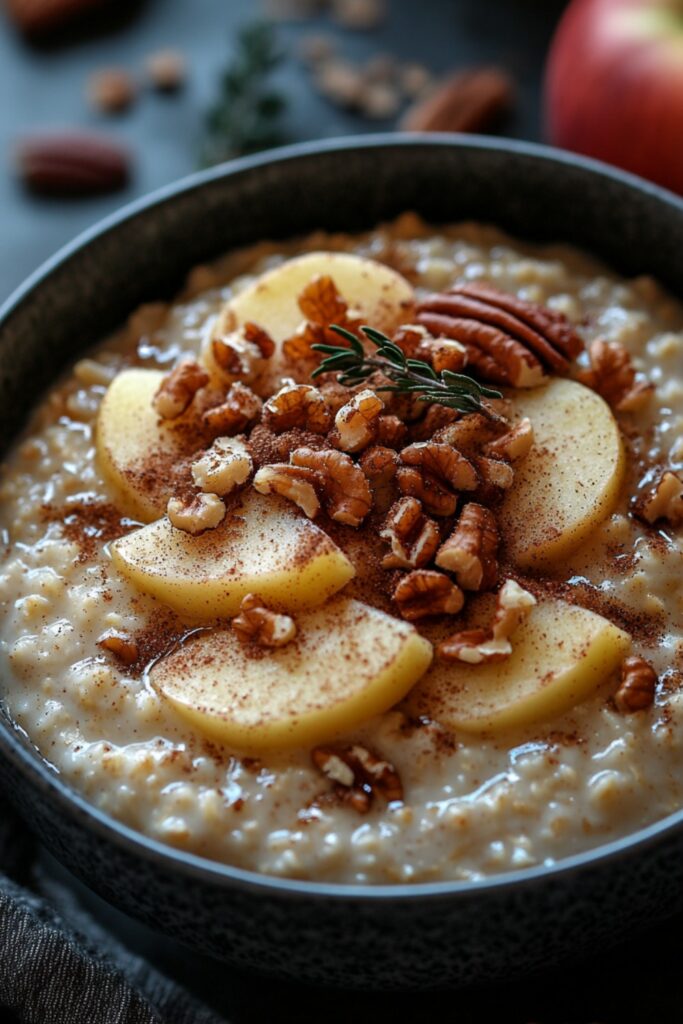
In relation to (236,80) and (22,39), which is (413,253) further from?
(22,39)

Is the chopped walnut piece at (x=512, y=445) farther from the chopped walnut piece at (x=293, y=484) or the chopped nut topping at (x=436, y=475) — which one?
the chopped walnut piece at (x=293, y=484)

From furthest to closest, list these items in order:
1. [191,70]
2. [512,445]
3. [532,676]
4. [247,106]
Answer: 1. [191,70]
2. [247,106]
3. [512,445]
4. [532,676]

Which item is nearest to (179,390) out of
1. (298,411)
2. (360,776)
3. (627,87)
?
(298,411)

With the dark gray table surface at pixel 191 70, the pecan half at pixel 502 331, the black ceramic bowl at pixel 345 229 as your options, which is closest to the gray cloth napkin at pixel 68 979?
the black ceramic bowl at pixel 345 229

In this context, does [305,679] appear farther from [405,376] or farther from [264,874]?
[405,376]

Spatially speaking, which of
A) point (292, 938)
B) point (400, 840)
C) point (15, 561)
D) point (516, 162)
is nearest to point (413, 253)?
point (516, 162)
